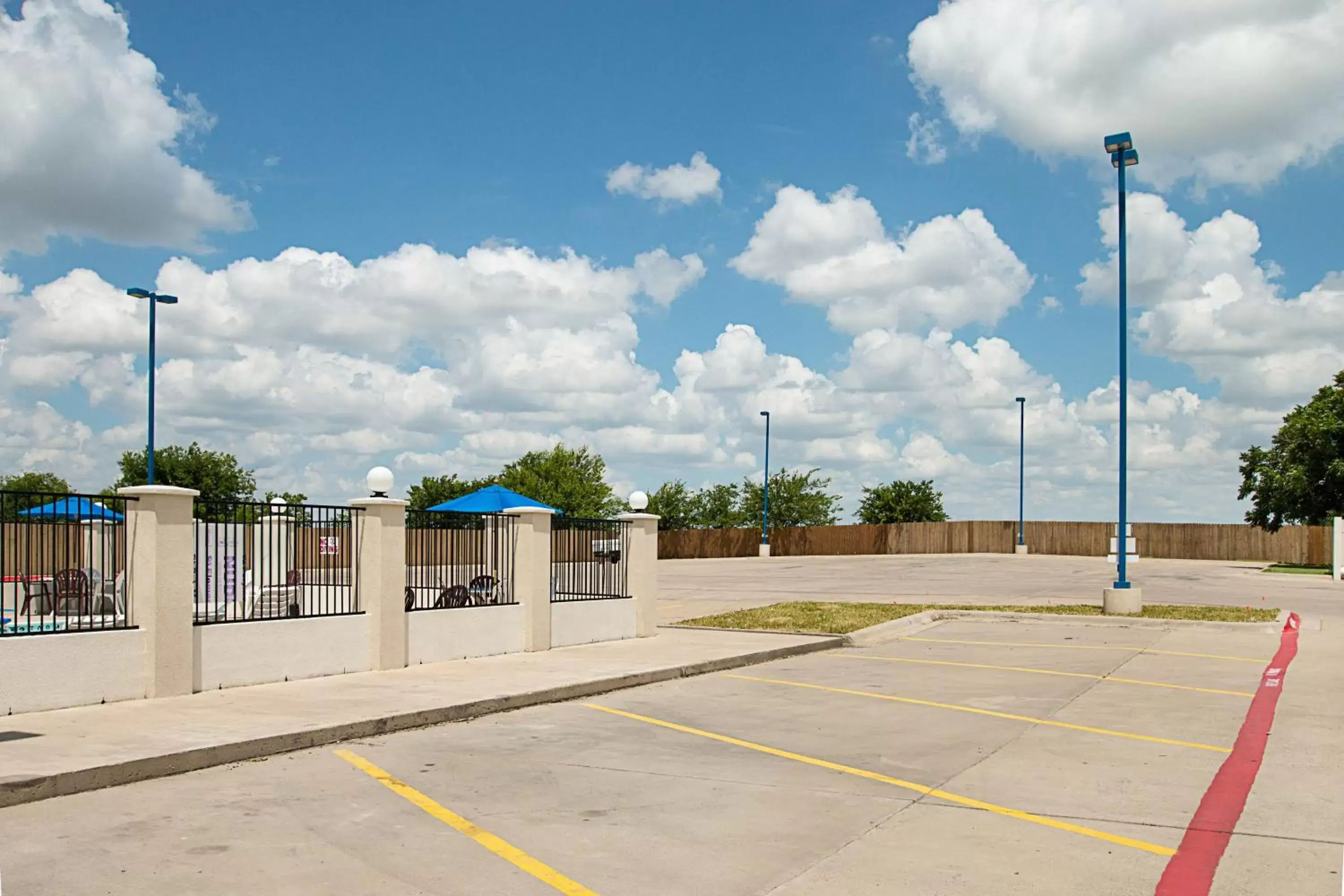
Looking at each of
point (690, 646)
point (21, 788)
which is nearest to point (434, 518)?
point (690, 646)

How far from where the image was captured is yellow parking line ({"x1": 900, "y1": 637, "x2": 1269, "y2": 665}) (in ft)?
56.4

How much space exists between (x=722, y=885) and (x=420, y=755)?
4380 mm

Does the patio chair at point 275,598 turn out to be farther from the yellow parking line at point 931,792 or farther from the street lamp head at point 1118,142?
the street lamp head at point 1118,142

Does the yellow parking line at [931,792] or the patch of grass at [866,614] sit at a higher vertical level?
the yellow parking line at [931,792]

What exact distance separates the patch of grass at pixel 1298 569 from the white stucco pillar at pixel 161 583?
129ft

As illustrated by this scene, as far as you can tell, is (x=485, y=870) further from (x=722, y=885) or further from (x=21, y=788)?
(x=21, y=788)

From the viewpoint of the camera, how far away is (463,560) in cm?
1697

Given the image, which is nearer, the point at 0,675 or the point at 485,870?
the point at 485,870

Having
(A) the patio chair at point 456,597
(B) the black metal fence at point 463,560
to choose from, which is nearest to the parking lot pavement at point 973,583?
(B) the black metal fence at point 463,560

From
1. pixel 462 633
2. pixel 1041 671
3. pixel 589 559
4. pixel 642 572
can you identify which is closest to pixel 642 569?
pixel 642 572

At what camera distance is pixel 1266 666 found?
16.2m

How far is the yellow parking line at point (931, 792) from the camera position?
23.4ft

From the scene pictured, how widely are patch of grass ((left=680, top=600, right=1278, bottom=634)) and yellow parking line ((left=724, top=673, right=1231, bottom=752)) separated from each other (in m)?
5.54

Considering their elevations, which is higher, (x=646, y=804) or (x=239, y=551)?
(x=239, y=551)
